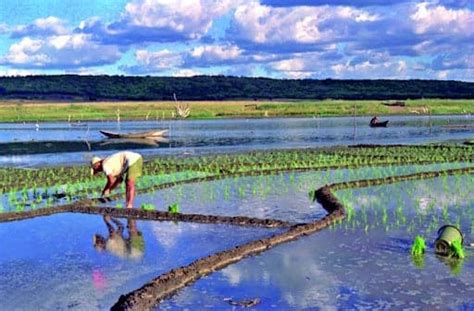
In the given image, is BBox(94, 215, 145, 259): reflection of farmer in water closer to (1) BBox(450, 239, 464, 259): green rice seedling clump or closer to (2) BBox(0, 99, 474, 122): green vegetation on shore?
(1) BBox(450, 239, 464, 259): green rice seedling clump

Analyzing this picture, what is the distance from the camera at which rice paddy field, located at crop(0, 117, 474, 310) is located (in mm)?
7602

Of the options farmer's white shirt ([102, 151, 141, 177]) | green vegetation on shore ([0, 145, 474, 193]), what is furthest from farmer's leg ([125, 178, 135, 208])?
green vegetation on shore ([0, 145, 474, 193])

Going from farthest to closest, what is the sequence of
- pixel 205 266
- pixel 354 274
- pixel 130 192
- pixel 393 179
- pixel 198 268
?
Answer: pixel 393 179 < pixel 130 192 < pixel 205 266 < pixel 198 268 < pixel 354 274

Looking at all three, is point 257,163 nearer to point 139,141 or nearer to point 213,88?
point 139,141

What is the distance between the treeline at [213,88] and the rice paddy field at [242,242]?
114101 millimetres

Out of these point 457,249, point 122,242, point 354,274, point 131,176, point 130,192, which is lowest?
point 122,242

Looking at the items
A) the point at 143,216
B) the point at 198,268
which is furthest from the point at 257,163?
the point at 198,268

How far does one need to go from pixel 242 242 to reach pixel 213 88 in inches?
5124

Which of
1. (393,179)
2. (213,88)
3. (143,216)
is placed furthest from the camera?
(213,88)

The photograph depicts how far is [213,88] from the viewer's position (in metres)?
140

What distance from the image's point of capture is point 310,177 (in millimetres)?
19625

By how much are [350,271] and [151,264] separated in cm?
249

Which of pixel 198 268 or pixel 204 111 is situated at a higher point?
pixel 204 111

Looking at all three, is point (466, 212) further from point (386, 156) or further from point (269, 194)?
point (386, 156)
